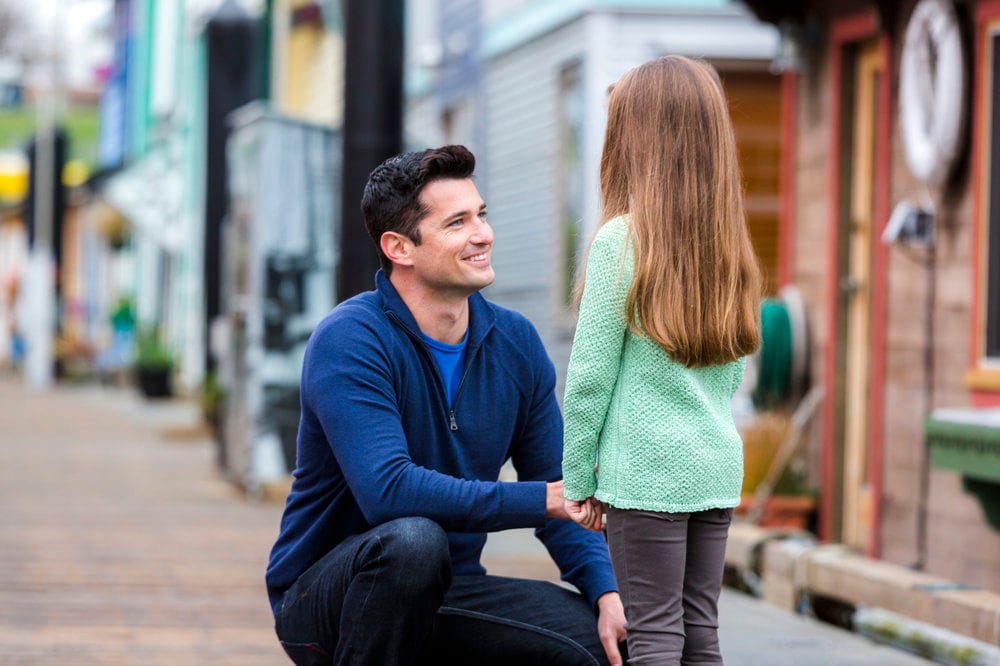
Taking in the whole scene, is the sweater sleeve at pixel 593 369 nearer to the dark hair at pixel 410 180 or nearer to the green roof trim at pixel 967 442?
the dark hair at pixel 410 180

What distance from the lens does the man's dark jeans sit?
365 centimetres

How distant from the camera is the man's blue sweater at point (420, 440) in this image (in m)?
3.66

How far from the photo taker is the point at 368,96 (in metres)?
8.85

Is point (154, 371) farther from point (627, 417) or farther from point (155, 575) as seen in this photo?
point (627, 417)

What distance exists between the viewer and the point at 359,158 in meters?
8.81

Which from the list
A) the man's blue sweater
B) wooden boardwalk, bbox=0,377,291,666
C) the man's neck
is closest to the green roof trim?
wooden boardwalk, bbox=0,377,291,666

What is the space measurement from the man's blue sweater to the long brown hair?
437 mm

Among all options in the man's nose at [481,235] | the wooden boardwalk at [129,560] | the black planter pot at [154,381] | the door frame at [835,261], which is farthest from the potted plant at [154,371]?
the man's nose at [481,235]

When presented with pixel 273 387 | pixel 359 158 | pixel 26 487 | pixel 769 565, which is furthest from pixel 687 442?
pixel 26 487

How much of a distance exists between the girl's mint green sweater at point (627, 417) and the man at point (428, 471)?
13cm

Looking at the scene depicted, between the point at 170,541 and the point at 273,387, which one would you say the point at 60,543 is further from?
the point at 273,387

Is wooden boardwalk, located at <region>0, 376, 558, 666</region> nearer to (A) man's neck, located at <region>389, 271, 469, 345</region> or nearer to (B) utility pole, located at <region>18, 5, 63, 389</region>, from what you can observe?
(A) man's neck, located at <region>389, 271, 469, 345</region>

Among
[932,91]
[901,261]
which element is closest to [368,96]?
[901,261]

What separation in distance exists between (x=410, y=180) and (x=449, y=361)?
0.39m
